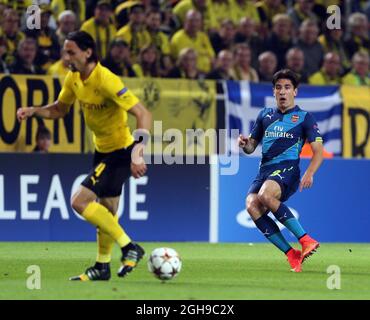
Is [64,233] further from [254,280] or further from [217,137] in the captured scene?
[254,280]

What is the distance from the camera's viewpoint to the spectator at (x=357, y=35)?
20.3 metres

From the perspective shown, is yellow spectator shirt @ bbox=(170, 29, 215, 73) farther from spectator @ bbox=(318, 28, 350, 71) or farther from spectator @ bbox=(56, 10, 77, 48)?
spectator @ bbox=(318, 28, 350, 71)

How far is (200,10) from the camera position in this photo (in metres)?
19.0

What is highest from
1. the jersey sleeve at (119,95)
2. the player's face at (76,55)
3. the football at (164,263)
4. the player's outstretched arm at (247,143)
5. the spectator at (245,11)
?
the spectator at (245,11)

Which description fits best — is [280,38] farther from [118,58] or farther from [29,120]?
[29,120]

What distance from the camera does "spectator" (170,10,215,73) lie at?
59.4ft

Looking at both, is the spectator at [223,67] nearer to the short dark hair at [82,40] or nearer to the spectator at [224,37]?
the spectator at [224,37]

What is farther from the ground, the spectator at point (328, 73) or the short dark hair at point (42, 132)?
the spectator at point (328, 73)

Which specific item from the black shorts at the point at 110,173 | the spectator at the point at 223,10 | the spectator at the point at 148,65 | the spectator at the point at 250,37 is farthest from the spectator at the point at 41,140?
the black shorts at the point at 110,173

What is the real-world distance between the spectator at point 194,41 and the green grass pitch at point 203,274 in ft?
13.0

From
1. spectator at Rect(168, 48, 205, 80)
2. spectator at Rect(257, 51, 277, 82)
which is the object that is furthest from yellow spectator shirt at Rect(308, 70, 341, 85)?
spectator at Rect(168, 48, 205, 80)

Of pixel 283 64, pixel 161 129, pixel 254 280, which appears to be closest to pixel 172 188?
pixel 161 129

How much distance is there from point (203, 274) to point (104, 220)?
1477 mm

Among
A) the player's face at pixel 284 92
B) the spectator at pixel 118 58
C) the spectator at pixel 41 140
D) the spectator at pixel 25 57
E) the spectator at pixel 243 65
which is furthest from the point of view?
the spectator at pixel 243 65
